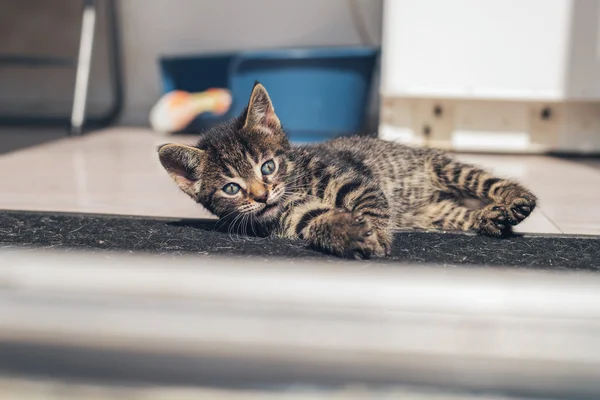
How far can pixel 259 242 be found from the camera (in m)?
1.44

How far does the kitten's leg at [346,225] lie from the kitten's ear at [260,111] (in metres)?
0.24

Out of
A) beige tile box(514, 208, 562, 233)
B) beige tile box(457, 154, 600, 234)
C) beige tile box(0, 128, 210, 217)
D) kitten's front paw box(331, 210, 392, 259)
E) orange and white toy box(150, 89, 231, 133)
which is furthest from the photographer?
orange and white toy box(150, 89, 231, 133)

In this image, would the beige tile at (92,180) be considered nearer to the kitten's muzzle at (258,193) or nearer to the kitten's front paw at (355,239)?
the kitten's muzzle at (258,193)

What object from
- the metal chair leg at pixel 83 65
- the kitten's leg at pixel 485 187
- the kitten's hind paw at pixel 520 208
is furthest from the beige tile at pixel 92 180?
the kitten's hind paw at pixel 520 208

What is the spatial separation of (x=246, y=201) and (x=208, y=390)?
1.87 ft

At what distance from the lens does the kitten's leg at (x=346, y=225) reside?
1.31 meters

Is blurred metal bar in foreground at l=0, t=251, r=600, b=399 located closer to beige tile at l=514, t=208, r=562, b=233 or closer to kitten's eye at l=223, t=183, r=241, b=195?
kitten's eye at l=223, t=183, r=241, b=195

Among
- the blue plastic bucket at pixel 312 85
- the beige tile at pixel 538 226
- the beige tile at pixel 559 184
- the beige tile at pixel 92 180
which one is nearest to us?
the beige tile at pixel 538 226

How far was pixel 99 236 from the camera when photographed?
1.50 meters

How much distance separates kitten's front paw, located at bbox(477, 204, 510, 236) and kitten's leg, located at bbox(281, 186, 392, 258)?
0.25 meters

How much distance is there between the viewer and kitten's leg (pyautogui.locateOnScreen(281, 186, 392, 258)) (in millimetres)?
1309

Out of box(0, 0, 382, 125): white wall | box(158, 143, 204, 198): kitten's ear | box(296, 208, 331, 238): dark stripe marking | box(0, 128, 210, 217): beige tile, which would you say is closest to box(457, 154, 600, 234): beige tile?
box(296, 208, 331, 238): dark stripe marking

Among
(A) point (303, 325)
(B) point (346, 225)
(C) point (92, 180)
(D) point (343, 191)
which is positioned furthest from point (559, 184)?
(C) point (92, 180)

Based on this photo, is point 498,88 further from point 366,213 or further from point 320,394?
point 320,394
